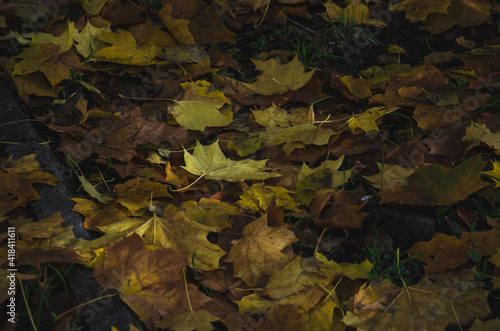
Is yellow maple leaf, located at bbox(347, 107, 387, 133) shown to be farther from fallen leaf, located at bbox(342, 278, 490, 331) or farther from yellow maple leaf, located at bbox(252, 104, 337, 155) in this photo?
fallen leaf, located at bbox(342, 278, 490, 331)

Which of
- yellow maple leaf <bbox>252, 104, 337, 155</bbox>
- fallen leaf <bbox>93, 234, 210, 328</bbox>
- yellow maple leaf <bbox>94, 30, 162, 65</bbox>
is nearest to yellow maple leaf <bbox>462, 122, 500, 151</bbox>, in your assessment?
yellow maple leaf <bbox>252, 104, 337, 155</bbox>

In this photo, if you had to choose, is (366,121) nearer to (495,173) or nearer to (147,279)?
(495,173)

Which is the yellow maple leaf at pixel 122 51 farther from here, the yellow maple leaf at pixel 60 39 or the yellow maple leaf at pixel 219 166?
the yellow maple leaf at pixel 219 166

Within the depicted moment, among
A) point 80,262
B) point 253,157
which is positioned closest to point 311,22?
point 253,157

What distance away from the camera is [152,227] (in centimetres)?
167

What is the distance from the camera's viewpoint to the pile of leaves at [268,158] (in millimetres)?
1505

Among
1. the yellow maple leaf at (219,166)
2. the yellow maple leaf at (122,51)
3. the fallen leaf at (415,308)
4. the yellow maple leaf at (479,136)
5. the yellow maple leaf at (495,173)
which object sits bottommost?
the fallen leaf at (415,308)

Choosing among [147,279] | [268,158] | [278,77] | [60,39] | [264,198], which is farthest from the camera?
[278,77]

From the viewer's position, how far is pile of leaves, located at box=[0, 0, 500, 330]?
150 cm

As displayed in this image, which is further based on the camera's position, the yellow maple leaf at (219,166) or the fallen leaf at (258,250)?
the yellow maple leaf at (219,166)

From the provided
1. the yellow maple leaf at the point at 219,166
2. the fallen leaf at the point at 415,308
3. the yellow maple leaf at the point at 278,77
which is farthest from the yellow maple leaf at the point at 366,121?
the fallen leaf at the point at 415,308

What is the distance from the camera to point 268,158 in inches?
85.7

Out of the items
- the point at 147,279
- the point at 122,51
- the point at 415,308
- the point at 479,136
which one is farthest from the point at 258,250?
the point at 122,51

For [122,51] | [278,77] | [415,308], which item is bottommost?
[415,308]
